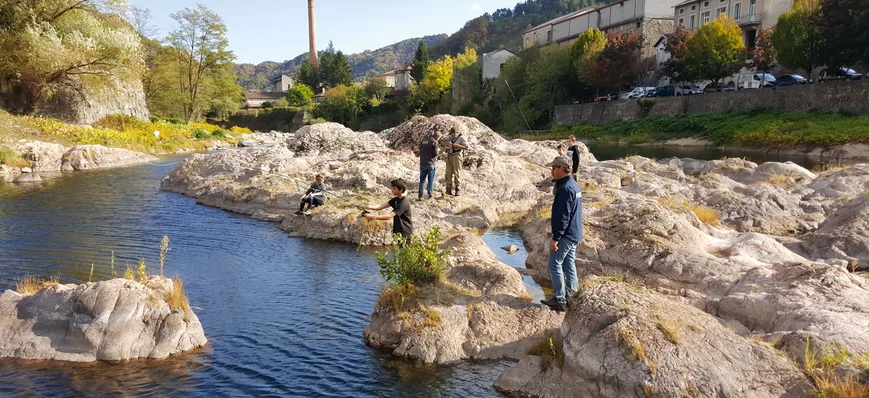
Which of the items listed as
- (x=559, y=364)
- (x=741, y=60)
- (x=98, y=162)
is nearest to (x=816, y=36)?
(x=741, y=60)

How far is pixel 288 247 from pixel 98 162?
28.3 meters

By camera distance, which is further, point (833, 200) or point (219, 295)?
point (833, 200)

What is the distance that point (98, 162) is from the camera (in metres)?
38.3

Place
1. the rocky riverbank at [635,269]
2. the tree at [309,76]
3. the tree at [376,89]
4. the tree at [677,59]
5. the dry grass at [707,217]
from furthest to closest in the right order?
the tree at [309,76] → the tree at [376,89] → the tree at [677,59] → the dry grass at [707,217] → the rocky riverbank at [635,269]

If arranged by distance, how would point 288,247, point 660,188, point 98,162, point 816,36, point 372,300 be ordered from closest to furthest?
point 372,300 → point 288,247 → point 660,188 → point 98,162 → point 816,36

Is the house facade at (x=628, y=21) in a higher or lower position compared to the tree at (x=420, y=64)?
higher

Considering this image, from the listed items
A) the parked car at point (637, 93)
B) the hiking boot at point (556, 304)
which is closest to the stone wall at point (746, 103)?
the parked car at point (637, 93)

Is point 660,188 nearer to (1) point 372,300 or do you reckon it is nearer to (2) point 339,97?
(1) point 372,300

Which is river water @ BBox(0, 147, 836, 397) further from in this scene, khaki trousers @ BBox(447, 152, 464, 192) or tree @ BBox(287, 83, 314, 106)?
tree @ BBox(287, 83, 314, 106)

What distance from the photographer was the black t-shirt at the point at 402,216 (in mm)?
12711

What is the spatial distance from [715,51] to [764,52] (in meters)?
5.21

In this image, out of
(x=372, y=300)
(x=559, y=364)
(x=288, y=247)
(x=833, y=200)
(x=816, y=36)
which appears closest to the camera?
(x=559, y=364)

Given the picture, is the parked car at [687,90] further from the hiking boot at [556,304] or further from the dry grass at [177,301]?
the dry grass at [177,301]

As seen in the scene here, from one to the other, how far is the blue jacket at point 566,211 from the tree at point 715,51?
6244cm
